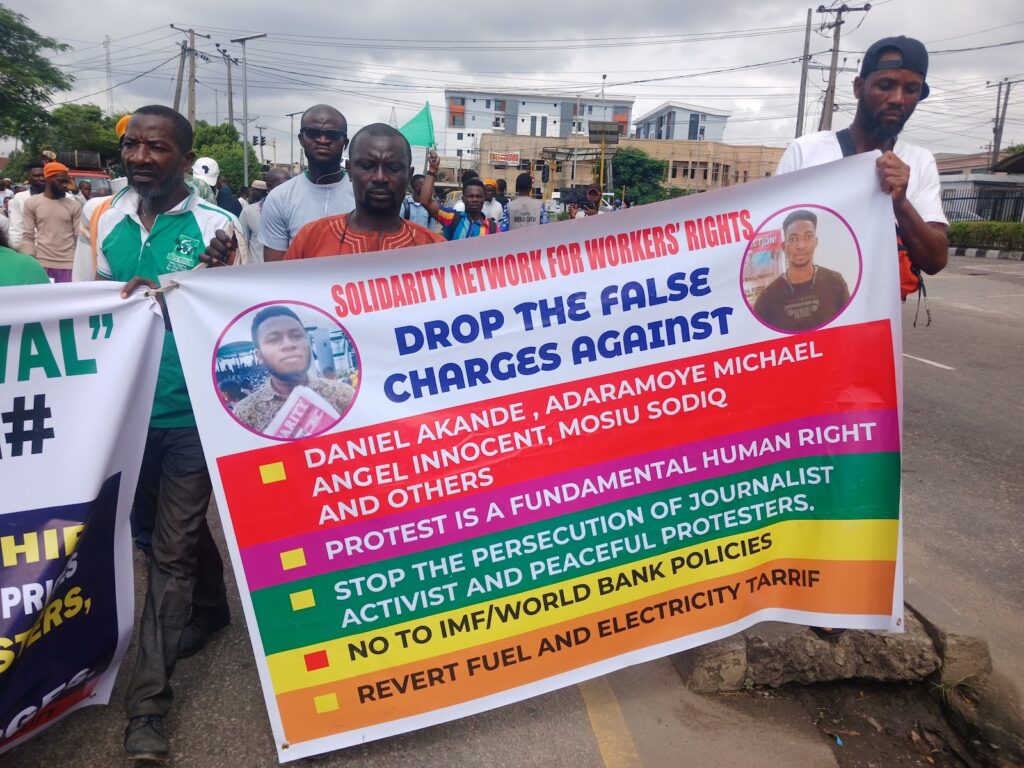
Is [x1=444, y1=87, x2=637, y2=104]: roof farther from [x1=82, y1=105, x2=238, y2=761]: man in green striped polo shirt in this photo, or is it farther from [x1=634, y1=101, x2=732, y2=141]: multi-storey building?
[x1=82, y1=105, x2=238, y2=761]: man in green striped polo shirt

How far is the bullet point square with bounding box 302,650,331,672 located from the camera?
90.2 inches

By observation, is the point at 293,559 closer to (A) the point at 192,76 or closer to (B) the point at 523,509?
(B) the point at 523,509

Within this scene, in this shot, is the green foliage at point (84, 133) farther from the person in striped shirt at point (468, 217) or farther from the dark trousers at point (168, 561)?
the dark trousers at point (168, 561)

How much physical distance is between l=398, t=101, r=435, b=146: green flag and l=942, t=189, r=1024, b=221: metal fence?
24.3 metres

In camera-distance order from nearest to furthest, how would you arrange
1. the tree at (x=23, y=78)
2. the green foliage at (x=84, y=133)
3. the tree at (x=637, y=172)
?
the tree at (x=23, y=78) < the green foliage at (x=84, y=133) < the tree at (x=637, y=172)

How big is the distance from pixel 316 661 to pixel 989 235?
87.6ft

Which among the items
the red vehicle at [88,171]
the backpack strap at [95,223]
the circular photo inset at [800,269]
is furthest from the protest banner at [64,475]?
the red vehicle at [88,171]

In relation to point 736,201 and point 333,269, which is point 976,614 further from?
point 333,269

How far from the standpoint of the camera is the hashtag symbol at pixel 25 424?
2225 mm

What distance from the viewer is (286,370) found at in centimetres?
229

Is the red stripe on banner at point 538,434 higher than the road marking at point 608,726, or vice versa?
the red stripe on banner at point 538,434

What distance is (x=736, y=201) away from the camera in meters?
2.54

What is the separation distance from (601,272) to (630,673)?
150cm

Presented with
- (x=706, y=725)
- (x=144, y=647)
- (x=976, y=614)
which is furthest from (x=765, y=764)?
(x=144, y=647)
